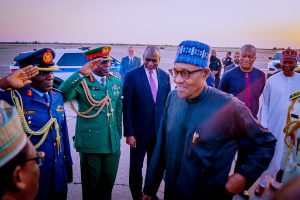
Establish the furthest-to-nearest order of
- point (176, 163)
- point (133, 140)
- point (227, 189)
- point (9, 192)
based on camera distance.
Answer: point (133, 140)
point (176, 163)
point (227, 189)
point (9, 192)

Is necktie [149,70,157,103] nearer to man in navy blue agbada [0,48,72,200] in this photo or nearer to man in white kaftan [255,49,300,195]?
man in navy blue agbada [0,48,72,200]

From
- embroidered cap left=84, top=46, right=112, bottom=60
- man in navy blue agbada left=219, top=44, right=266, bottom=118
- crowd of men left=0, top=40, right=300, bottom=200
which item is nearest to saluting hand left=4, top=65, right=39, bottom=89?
crowd of men left=0, top=40, right=300, bottom=200

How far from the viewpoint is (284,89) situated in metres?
3.92

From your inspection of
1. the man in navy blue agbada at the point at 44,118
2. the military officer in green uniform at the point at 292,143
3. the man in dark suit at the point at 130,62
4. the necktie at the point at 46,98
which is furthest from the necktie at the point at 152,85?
the man in dark suit at the point at 130,62

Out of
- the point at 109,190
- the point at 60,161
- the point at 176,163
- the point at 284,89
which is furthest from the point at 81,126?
the point at 284,89

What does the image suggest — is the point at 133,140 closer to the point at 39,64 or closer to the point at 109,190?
the point at 109,190

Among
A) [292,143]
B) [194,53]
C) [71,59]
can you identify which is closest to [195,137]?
[194,53]

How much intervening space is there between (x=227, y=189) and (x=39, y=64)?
7.14 ft

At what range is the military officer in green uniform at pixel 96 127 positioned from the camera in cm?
322

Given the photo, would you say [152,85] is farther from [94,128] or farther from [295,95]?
[295,95]

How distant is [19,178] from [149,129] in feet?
9.05

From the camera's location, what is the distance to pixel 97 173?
3.31m

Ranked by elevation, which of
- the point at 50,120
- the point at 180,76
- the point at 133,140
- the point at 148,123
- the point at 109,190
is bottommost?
the point at 109,190

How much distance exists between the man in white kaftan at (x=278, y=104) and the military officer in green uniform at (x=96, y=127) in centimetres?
246
